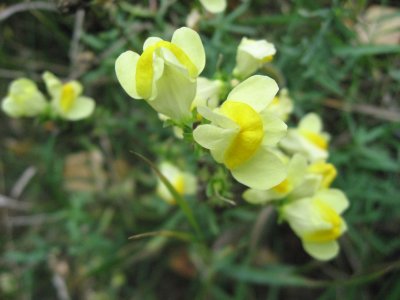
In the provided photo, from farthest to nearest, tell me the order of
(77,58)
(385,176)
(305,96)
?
(385,176), (77,58), (305,96)

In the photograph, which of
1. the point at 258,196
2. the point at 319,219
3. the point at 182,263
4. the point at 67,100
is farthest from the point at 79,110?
the point at 182,263

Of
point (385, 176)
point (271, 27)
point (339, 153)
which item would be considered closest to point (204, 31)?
point (271, 27)

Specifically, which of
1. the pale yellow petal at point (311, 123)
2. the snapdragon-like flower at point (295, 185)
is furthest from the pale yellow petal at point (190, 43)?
the pale yellow petal at point (311, 123)

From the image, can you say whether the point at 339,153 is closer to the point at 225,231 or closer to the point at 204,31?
the point at 225,231

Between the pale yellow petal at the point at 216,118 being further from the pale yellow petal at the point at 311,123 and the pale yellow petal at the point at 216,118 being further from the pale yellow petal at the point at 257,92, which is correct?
the pale yellow petal at the point at 311,123

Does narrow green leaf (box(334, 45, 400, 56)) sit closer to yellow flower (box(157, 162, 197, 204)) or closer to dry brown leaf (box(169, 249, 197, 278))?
yellow flower (box(157, 162, 197, 204))

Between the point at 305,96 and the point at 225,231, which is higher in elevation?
the point at 305,96
